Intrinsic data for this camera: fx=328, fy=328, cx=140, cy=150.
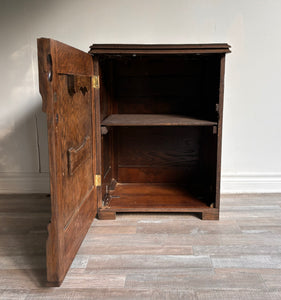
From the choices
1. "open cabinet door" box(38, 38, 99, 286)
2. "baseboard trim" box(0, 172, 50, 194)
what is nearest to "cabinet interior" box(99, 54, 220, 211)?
"open cabinet door" box(38, 38, 99, 286)

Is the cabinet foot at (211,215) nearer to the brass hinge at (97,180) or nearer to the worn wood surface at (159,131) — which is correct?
the worn wood surface at (159,131)

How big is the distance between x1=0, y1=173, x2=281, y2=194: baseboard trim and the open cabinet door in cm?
88

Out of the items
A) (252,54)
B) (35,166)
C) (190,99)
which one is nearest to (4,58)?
(35,166)

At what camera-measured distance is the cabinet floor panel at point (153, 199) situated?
6.64ft

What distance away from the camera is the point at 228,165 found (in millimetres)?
2533

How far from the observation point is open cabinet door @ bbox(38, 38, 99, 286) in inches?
47.6

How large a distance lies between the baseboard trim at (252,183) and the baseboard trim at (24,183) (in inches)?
55.3

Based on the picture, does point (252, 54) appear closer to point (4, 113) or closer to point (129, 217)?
point (129, 217)

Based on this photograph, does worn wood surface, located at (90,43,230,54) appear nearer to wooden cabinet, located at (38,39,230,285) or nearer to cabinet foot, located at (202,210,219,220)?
wooden cabinet, located at (38,39,230,285)

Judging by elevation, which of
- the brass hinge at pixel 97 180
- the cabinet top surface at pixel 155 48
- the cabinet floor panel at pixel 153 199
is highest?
the cabinet top surface at pixel 155 48

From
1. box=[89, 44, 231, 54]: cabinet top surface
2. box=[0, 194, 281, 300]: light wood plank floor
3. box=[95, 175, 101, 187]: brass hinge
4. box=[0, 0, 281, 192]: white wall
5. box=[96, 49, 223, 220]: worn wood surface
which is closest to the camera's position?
box=[0, 194, 281, 300]: light wood plank floor

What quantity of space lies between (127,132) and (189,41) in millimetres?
806

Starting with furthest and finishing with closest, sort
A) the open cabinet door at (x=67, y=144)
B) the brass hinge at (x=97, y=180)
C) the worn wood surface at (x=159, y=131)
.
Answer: the worn wood surface at (x=159, y=131)
the brass hinge at (x=97, y=180)
the open cabinet door at (x=67, y=144)

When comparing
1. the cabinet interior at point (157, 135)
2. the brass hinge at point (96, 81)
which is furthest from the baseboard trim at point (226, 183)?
the brass hinge at point (96, 81)
